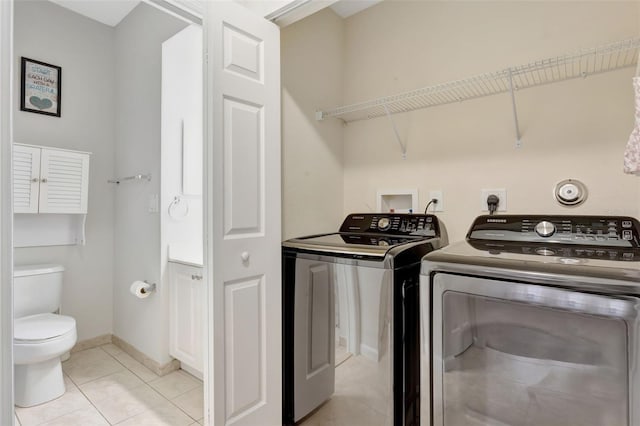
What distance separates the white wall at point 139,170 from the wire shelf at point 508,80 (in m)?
1.35

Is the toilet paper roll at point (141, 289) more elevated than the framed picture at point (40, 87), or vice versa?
the framed picture at point (40, 87)

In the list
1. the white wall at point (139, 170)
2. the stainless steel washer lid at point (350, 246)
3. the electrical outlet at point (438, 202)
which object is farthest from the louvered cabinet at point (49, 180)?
the electrical outlet at point (438, 202)

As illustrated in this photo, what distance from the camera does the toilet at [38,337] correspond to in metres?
1.86

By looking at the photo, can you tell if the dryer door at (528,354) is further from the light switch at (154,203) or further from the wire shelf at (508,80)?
the light switch at (154,203)

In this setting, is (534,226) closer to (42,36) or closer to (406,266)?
(406,266)

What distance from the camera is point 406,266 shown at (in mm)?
1391

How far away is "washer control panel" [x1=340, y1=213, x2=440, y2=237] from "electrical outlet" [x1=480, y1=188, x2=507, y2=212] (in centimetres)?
25

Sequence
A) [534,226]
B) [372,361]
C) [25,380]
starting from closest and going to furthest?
[372,361] < [534,226] < [25,380]

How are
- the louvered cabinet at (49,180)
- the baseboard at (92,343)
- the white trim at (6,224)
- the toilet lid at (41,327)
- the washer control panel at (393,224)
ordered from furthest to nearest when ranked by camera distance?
the baseboard at (92,343) < the louvered cabinet at (49,180) < the toilet lid at (41,327) < the washer control panel at (393,224) < the white trim at (6,224)

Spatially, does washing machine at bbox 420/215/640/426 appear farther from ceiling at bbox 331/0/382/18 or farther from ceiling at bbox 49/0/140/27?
ceiling at bbox 49/0/140/27

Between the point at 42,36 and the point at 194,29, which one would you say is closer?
the point at 194,29

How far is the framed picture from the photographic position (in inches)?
92.7

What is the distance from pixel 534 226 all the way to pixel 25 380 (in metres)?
2.90

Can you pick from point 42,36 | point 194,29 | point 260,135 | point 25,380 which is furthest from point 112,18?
point 25,380
